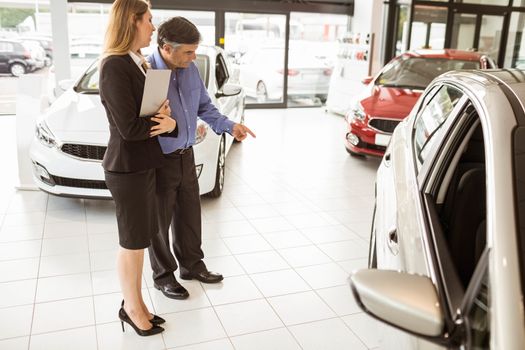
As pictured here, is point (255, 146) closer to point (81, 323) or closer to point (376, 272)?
point (81, 323)

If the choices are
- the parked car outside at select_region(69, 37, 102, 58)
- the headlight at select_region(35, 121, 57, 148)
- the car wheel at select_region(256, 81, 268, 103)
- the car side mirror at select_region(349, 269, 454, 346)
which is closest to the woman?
the car side mirror at select_region(349, 269, 454, 346)

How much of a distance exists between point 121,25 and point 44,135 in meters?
2.28

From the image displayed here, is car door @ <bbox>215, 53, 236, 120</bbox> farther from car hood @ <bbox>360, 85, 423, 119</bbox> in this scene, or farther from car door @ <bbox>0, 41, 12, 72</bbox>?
car door @ <bbox>0, 41, 12, 72</bbox>

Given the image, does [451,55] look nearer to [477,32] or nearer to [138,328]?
[477,32]

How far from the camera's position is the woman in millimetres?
2182

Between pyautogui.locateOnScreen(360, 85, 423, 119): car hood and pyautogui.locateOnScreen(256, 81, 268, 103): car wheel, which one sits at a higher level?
pyautogui.locateOnScreen(360, 85, 423, 119): car hood

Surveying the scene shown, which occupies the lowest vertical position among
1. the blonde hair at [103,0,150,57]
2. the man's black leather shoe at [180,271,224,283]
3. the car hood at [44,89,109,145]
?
the man's black leather shoe at [180,271,224,283]

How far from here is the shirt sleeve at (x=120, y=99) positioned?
7.09 feet

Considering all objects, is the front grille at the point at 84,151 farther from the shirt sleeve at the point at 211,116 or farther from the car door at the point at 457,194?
the car door at the point at 457,194

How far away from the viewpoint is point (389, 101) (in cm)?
587

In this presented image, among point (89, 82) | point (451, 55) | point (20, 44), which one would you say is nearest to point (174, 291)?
point (89, 82)

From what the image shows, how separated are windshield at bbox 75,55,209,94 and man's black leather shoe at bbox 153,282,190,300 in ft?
7.50

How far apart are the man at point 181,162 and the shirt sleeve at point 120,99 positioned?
37cm

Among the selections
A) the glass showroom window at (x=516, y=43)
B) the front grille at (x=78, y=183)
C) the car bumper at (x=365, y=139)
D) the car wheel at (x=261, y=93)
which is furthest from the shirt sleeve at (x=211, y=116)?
the glass showroom window at (x=516, y=43)
